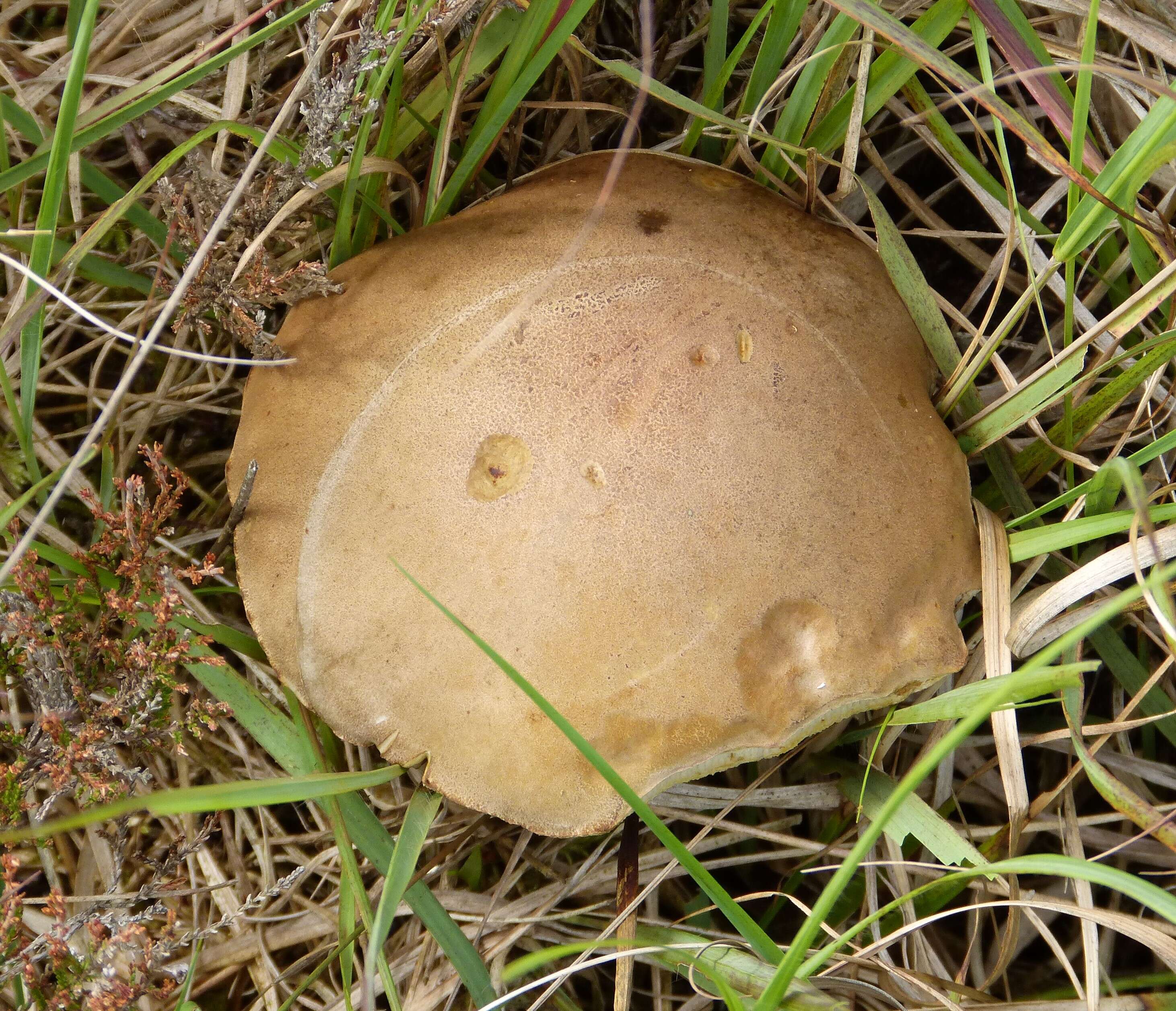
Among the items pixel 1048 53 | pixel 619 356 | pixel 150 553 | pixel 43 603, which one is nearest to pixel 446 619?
pixel 619 356

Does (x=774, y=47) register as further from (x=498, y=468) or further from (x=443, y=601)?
(x=443, y=601)

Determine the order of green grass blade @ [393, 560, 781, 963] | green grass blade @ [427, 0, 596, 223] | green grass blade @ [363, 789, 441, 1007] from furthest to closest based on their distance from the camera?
green grass blade @ [427, 0, 596, 223] < green grass blade @ [363, 789, 441, 1007] < green grass blade @ [393, 560, 781, 963]

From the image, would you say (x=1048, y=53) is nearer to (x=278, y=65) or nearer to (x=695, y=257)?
(x=695, y=257)

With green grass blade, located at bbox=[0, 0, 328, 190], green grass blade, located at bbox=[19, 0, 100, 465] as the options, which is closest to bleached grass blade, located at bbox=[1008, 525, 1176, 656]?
green grass blade, located at bbox=[0, 0, 328, 190]

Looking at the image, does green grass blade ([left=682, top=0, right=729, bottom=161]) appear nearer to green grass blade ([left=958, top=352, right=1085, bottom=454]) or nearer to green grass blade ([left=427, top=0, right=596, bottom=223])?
green grass blade ([left=427, top=0, right=596, bottom=223])

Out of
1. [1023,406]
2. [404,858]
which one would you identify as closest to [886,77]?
[1023,406]

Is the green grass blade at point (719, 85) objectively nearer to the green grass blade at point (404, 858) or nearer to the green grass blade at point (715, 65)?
the green grass blade at point (715, 65)
